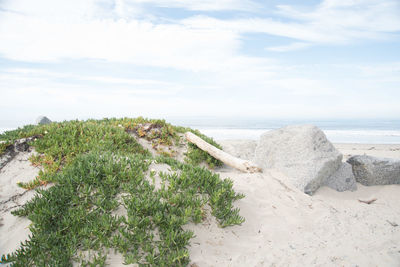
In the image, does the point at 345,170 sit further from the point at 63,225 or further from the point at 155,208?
the point at 63,225

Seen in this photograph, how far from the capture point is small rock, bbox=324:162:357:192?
25.9 ft

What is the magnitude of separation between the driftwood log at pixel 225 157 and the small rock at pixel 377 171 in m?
3.62

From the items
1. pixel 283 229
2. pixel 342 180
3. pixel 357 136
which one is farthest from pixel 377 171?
pixel 357 136

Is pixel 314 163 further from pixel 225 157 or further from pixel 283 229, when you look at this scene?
pixel 283 229

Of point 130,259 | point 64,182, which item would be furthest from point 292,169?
point 64,182

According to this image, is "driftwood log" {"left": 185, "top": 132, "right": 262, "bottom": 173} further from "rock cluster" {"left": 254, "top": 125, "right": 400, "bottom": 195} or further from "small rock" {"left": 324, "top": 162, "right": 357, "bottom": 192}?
"small rock" {"left": 324, "top": 162, "right": 357, "bottom": 192}

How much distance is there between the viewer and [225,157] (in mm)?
8289

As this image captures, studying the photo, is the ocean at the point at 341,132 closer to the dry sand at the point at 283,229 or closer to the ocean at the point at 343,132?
the ocean at the point at 343,132

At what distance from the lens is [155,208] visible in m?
4.46

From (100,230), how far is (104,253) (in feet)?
1.20

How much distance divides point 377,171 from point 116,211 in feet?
26.5

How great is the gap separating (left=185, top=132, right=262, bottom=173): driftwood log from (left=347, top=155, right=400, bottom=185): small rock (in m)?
3.62

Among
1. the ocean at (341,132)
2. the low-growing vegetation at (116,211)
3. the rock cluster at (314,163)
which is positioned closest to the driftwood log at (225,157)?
the rock cluster at (314,163)

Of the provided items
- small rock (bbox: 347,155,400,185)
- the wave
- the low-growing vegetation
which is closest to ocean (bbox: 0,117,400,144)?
the wave
